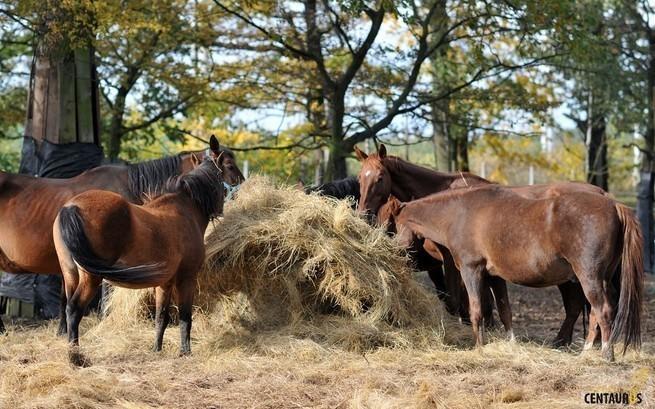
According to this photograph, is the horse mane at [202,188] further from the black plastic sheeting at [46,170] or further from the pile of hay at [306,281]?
the black plastic sheeting at [46,170]

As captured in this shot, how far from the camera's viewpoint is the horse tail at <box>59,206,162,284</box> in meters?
5.82

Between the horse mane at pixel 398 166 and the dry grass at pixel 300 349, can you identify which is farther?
the horse mane at pixel 398 166

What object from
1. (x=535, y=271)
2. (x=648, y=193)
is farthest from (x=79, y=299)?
(x=648, y=193)

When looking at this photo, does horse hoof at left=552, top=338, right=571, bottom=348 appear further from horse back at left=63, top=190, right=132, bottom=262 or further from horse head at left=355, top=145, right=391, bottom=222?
horse back at left=63, top=190, right=132, bottom=262

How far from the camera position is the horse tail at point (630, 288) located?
6.29 metres

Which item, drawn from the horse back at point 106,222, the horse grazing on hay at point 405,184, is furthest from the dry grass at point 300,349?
the horse grazing on hay at point 405,184

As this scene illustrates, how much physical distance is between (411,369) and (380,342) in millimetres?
899

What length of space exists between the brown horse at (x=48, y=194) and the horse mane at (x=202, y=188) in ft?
0.76

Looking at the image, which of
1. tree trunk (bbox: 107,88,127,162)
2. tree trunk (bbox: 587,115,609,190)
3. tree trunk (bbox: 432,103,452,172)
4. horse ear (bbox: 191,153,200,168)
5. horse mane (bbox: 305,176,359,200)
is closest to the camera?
horse ear (bbox: 191,153,200,168)

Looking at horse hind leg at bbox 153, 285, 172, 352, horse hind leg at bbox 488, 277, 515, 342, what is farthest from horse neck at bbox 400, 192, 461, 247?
horse hind leg at bbox 153, 285, 172, 352

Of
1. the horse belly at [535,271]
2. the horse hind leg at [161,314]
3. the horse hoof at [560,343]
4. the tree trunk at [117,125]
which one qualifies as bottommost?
the horse hoof at [560,343]

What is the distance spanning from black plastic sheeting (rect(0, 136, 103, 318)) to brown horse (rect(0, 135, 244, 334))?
1.67 metres

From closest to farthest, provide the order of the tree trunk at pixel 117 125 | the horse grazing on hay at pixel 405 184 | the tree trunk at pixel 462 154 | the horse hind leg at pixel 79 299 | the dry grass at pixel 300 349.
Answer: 1. the dry grass at pixel 300 349
2. the horse hind leg at pixel 79 299
3. the horse grazing on hay at pixel 405 184
4. the tree trunk at pixel 117 125
5. the tree trunk at pixel 462 154

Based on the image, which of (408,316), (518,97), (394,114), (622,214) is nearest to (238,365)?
(408,316)
